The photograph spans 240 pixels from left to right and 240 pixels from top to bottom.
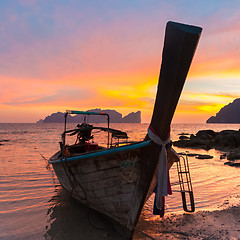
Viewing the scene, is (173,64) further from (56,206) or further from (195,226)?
(56,206)

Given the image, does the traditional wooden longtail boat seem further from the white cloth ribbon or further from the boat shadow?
the boat shadow

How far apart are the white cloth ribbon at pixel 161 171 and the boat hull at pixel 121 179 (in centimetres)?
13

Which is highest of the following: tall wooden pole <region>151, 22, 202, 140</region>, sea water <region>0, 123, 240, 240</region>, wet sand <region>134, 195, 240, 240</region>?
tall wooden pole <region>151, 22, 202, 140</region>

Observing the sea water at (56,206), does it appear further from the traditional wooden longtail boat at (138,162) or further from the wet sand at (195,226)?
the traditional wooden longtail boat at (138,162)

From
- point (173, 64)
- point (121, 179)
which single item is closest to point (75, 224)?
point (121, 179)

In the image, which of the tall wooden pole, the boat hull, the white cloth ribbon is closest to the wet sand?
the boat hull

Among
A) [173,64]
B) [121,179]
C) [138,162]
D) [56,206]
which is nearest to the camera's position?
[173,64]

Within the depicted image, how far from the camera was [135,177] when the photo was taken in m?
5.07

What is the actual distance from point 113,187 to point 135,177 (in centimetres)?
70

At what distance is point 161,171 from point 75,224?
359 centimetres

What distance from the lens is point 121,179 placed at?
515 centimetres

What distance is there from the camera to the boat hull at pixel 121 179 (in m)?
4.93

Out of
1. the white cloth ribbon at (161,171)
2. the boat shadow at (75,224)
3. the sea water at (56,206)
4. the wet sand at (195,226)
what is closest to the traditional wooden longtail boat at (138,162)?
the white cloth ribbon at (161,171)

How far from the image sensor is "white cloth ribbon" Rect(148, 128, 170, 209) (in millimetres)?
4719
